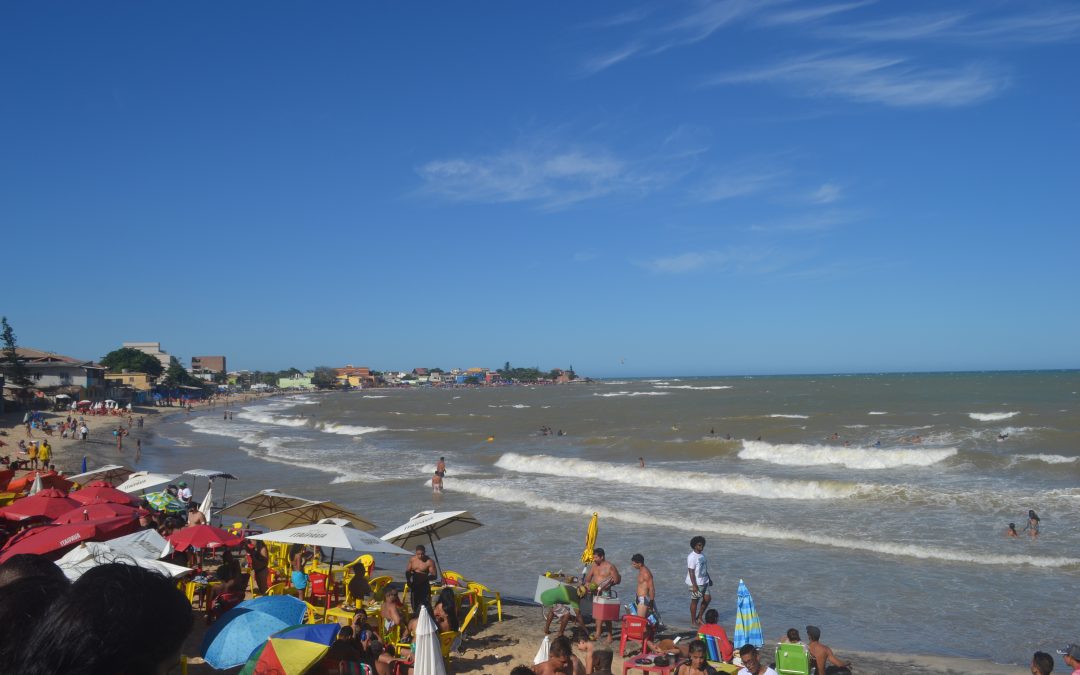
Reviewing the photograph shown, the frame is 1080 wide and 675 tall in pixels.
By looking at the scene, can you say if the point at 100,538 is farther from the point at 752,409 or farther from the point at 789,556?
the point at 752,409

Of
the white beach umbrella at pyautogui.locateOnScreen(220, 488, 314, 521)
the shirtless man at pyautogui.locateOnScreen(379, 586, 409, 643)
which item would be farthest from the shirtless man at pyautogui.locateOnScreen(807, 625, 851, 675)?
the white beach umbrella at pyautogui.locateOnScreen(220, 488, 314, 521)

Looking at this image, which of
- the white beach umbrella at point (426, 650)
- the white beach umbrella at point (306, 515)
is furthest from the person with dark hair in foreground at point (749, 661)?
the white beach umbrella at point (306, 515)

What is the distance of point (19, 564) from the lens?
306 cm

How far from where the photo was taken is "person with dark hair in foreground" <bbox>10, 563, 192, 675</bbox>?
1.33 m

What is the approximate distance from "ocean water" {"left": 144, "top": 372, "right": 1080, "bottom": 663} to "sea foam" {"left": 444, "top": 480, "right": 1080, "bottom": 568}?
0.06 m

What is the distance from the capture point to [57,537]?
31.6 feet

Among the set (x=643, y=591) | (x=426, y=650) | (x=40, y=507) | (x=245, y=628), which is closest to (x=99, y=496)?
(x=40, y=507)

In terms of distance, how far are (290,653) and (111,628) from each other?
593 cm

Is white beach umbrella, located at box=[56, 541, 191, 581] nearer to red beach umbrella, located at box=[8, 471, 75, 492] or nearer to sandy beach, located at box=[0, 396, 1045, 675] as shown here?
sandy beach, located at box=[0, 396, 1045, 675]

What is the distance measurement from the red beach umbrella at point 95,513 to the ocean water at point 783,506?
5848mm

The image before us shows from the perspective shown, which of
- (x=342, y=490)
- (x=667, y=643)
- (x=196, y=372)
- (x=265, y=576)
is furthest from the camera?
(x=196, y=372)

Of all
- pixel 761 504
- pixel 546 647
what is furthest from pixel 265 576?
pixel 761 504

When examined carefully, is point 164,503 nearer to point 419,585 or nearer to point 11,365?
point 419,585

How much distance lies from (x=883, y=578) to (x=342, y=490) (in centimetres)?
1738
